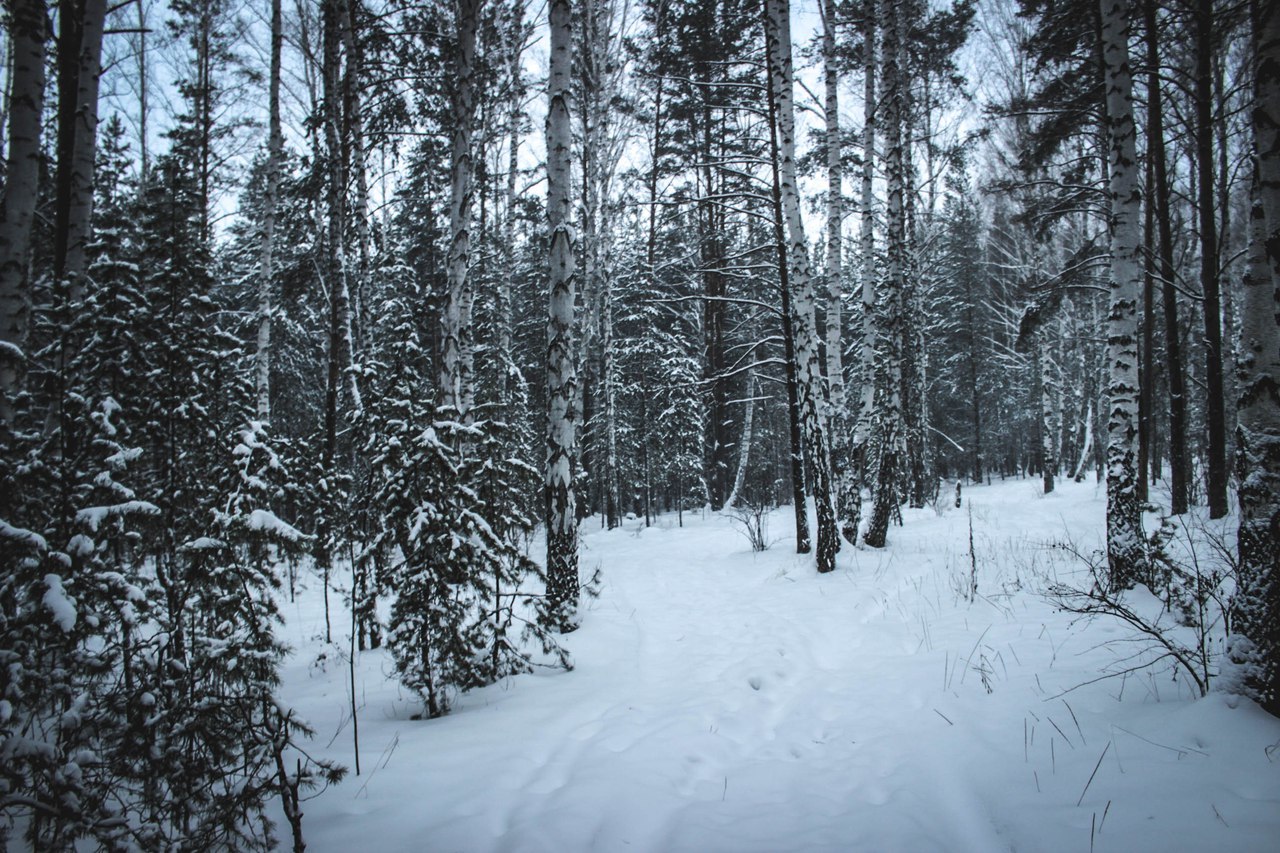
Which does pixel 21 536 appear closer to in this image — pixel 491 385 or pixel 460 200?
pixel 460 200

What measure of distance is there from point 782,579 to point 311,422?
19.4m

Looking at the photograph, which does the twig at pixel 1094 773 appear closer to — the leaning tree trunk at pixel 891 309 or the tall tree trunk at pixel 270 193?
the leaning tree trunk at pixel 891 309

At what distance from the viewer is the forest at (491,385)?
2627 mm

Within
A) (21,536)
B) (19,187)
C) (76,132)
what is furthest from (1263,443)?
(76,132)

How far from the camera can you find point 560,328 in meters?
5.85

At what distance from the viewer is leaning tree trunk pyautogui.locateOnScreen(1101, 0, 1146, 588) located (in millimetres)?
5371

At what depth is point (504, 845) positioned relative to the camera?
2.20 metres

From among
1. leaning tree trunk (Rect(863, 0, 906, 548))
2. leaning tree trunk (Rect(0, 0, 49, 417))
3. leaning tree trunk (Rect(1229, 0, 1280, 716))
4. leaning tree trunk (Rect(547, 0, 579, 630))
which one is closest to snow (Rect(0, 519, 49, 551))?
leaning tree trunk (Rect(0, 0, 49, 417))

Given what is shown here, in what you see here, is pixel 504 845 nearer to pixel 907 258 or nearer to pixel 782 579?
pixel 782 579

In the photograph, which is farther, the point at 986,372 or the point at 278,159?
the point at 986,372

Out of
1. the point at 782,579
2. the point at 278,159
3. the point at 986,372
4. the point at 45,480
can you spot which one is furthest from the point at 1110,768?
the point at 986,372

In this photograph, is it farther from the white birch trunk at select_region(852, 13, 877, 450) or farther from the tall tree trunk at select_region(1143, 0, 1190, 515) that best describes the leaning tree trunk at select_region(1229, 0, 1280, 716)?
the tall tree trunk at select_region(1143, 0, 1190, 515)

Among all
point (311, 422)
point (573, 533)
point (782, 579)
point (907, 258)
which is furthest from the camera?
point (311, 422)

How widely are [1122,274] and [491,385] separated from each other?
40.5ft
